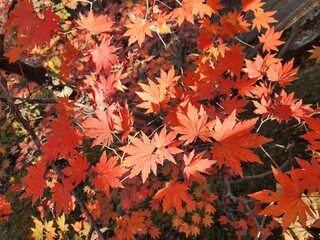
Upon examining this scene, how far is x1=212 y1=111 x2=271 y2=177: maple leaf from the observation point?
136 centimetres

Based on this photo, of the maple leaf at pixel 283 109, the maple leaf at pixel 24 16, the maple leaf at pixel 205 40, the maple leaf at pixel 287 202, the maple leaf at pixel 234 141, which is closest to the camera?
the maple leaf at pixel 287 202

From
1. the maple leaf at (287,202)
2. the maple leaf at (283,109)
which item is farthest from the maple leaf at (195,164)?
the maple leaf at (283,109)

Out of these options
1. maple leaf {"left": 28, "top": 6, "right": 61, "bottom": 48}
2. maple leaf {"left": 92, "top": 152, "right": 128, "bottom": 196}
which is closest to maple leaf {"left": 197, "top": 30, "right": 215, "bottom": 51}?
maple leaf {"left": 28, "top": 6, "right": 61, "bottom": 48}

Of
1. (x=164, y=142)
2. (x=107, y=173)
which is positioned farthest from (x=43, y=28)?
(x=164, y=142)

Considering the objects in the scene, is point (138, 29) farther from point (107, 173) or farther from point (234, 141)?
point (234, 141)

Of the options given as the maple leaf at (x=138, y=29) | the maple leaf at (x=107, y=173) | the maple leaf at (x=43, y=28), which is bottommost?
the maple leaf at (x=107, y=173)

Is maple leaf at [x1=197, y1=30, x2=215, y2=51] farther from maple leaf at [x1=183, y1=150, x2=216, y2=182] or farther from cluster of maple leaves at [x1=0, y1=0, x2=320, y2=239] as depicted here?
maple leaf at [x1=183, y1=150, x2=216, y2=182]

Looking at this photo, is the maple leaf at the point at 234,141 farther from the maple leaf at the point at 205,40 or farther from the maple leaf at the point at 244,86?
the maple leaf at the point at 205,40

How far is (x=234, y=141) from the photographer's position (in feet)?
4.62

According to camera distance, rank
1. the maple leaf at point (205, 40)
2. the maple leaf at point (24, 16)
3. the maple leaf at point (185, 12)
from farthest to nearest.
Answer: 1. the maple leaf at point (205, 40)
2. the maple leaf at point (185, 12)
3. the maple leaf at point (24, 16)

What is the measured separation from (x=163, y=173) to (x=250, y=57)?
2182 mm

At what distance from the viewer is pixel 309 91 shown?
3584 millimetres

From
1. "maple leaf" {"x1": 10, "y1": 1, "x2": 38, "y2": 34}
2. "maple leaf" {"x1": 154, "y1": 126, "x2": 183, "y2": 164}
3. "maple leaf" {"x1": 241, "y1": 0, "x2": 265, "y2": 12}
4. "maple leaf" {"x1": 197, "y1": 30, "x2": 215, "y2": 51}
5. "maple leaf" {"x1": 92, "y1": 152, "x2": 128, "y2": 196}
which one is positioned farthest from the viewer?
"maple leaf" {"x1": 197, "y1": 30, "x2": 215, "y2": 51}

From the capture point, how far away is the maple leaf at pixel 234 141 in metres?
1.36
